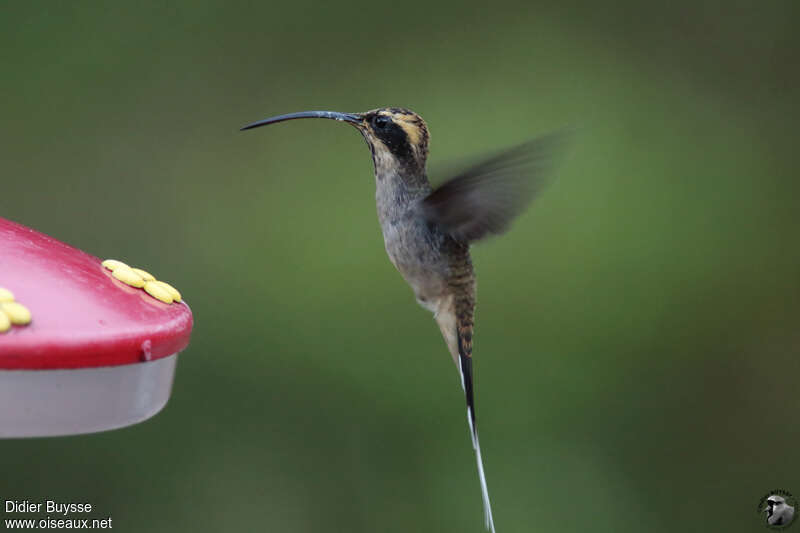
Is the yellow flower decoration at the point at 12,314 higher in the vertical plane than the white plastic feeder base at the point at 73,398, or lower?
higher

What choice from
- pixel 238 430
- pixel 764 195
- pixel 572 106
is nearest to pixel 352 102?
pixel 572 106

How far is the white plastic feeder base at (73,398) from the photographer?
4.74 feet

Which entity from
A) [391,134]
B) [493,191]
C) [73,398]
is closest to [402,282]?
[391,134]

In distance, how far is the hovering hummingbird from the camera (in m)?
1.83

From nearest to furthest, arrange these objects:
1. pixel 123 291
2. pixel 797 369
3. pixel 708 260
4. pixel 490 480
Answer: pixel 123 291, pixel 490 480, pixel 708 260, pixel 797 369

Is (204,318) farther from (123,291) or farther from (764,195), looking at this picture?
(764,195)

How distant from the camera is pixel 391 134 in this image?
2.07 m

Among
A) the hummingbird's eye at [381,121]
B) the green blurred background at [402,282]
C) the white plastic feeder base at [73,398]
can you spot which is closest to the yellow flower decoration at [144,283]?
the white plastic feeder base at [73,398]

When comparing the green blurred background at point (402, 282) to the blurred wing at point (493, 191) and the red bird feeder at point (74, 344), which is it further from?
the red bird feeder at point (74, 344)

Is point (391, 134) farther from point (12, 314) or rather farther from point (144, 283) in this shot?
point (12, 314)

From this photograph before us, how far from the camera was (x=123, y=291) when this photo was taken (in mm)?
1684

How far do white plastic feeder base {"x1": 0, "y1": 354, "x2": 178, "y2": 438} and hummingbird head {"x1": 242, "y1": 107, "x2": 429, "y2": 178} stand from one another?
27.4 inches

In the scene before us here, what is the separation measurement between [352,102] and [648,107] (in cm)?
116

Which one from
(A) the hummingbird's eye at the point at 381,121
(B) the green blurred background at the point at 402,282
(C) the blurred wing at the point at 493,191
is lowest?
(B) the green blurred background at the point at 402,282
